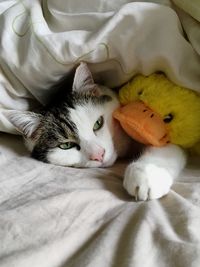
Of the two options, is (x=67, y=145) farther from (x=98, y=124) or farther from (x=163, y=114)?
(x=163, y=114)

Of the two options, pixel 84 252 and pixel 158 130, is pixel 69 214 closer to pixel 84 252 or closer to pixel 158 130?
pixel 84 252

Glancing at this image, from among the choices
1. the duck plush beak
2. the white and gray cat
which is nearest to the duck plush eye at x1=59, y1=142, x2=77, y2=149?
the white and gray cat

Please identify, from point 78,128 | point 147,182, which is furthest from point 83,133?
point 147,182

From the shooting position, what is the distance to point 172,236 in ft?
2.07

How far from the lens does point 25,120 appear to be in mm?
1036

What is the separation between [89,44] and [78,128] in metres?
0.21

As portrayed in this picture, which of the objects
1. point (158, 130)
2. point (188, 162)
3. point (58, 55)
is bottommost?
point (188, 162)

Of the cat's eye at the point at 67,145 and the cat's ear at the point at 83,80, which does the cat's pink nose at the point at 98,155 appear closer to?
the cat's eye at the point at 67,145

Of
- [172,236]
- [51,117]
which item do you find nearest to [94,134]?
[51,117]

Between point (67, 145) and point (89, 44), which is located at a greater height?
point (89, 44)

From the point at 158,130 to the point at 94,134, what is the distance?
161 millimetres

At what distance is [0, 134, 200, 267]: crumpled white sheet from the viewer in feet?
1.95

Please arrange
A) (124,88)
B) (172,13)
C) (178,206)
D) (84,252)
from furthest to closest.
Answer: (124,88) < (172,13) < (178,206) < (84,252)

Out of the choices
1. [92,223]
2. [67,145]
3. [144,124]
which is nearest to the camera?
[92,223]
